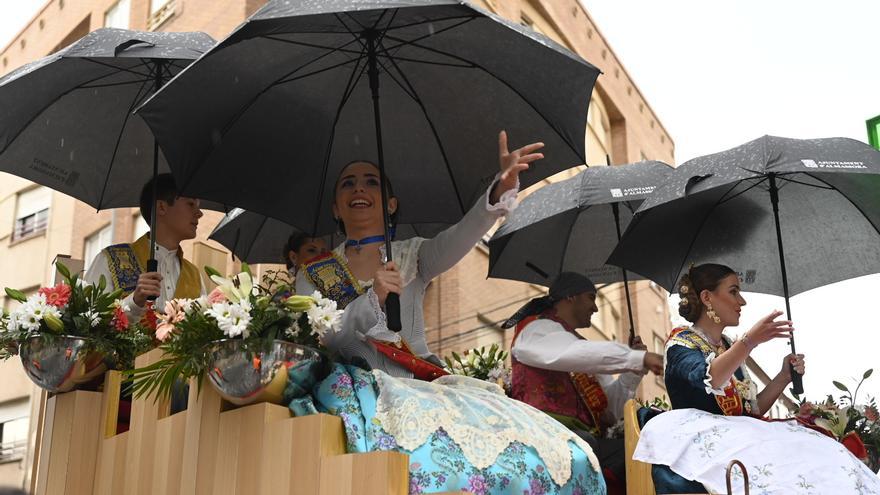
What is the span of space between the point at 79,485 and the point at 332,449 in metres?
1.89

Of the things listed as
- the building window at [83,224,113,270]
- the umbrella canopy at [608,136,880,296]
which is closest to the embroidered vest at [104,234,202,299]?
the umbrella canopy at [608,136,880,296]

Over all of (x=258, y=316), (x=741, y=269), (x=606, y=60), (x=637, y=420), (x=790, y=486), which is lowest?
(x=790, y=486)

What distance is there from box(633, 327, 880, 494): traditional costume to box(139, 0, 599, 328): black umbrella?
121cm

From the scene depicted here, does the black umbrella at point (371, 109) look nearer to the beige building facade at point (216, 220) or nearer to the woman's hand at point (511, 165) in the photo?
the woman's hand at point (511, 165)

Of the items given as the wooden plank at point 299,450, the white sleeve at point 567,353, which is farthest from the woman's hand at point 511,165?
the wooden plank at point 299,450

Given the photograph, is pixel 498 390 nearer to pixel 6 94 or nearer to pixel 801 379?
pixel 801 379

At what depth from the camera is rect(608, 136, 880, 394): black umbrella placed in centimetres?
635

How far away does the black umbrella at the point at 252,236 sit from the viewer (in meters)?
7.38

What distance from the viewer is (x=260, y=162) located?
17.9 ft

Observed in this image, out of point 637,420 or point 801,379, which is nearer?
point 637,420

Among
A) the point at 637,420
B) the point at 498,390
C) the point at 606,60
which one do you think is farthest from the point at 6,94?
the point at 606,60

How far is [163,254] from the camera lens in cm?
631

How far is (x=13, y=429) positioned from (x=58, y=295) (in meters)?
17.1

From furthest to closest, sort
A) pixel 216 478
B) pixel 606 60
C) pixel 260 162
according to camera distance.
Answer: pixel 606 60 → pixel 260 162 → pixel 216 478
